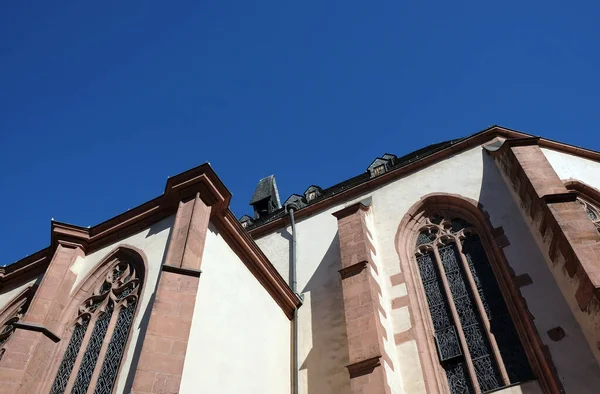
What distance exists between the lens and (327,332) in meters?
10.5

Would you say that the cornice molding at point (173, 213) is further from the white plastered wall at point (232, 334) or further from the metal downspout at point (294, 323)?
the metal downspout at point (294, 323)

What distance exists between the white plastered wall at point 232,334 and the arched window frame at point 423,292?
2.57m

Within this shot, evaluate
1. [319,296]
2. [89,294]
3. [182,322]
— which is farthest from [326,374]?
[89,294]

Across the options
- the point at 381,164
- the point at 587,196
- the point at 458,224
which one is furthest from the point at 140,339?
the point at 381,164

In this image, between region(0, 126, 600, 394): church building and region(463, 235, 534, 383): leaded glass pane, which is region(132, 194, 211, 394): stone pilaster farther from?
region(463, 235, 534, 383): leaded glass pane

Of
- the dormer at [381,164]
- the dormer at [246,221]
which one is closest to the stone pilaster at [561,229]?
the dormer at [381,164]

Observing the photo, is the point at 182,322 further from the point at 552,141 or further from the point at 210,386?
the point at 552,141

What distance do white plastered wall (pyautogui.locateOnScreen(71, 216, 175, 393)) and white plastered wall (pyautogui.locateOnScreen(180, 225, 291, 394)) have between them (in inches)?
28.2

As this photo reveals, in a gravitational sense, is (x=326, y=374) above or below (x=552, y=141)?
below

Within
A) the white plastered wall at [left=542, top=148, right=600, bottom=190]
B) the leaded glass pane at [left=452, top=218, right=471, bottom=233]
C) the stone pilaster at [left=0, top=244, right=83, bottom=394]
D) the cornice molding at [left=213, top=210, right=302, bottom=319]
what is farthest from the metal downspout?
the white plastered wall at [left=542, top=148, right=600, bottom=190]

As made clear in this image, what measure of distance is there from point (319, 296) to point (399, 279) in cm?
178

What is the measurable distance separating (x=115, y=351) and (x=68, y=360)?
1.10 meters

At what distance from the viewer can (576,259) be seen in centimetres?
789

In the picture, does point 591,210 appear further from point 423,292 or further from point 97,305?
point 97,305
